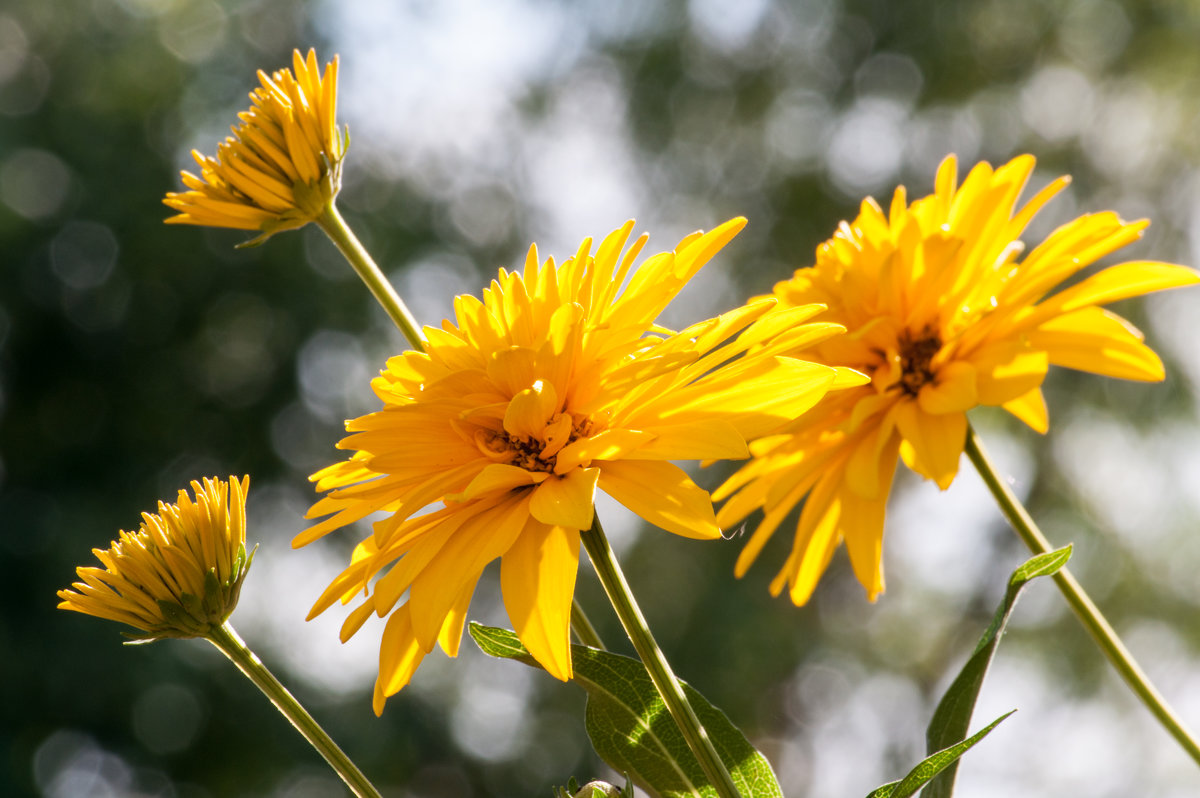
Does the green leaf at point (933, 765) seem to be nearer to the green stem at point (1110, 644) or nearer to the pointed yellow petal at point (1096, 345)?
the green stem at point (1110, 644)

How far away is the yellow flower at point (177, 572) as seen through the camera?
0.63m

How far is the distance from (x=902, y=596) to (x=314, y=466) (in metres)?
4.18

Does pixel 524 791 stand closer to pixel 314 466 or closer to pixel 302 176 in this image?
pixel 314 466

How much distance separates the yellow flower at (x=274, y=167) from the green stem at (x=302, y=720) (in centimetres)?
30

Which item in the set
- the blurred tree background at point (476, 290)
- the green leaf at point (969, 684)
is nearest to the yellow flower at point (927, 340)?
the green leaf at point (969, 684)

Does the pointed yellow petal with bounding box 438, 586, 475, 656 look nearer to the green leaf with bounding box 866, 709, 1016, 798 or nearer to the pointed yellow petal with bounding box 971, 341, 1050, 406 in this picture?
the green leaf with bounding box 866, 709, 1016, 798

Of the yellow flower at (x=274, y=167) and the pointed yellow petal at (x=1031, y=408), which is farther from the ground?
the yellow flower at (x=274, y=167)

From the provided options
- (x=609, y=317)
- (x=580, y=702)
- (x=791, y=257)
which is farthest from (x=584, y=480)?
(x=791, y=257)

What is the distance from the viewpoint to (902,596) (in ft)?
22.8

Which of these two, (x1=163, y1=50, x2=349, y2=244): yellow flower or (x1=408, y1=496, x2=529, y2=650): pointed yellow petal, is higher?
(x1=163, y1=50, x2=349, y2=244): yellow flower

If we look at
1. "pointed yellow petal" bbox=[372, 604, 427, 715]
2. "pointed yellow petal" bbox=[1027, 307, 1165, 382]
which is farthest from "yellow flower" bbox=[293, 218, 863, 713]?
"pointed yellow petal" bbox=[1027, 307, 1165, 382]

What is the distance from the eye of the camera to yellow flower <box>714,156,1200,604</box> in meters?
0.79

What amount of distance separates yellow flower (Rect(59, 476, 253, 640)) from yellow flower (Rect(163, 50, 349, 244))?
197mm

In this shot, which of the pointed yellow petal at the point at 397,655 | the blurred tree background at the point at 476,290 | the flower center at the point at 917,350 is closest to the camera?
the pointed yellow petal at the point at 397,655
